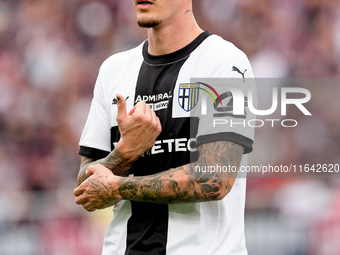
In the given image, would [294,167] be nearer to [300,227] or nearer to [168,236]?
[300,227]

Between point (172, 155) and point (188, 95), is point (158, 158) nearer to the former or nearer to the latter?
point (172, 155)

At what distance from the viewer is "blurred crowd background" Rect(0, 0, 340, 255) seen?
5.51 metres

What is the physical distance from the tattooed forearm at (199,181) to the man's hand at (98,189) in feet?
0.55

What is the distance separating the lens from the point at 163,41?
9.06 ft

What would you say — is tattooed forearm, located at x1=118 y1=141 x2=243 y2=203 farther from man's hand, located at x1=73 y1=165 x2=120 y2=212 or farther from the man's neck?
the man's neck

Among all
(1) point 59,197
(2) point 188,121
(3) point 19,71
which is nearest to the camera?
(2) point 188,121

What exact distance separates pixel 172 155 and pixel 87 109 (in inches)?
188

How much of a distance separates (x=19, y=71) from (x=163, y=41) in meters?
5.32

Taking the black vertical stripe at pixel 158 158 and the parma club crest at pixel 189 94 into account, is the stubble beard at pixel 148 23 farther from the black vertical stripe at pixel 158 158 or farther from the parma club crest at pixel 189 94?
the parma club crest at pixel 189 94

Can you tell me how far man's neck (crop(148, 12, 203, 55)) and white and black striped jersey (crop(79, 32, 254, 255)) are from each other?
0.11 ft

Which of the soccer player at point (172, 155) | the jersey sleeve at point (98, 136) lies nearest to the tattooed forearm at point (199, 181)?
the soccer player at point (172, 155)

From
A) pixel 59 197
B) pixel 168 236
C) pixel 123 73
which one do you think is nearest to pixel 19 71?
pixel 59 197

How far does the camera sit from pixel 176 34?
2.75 m

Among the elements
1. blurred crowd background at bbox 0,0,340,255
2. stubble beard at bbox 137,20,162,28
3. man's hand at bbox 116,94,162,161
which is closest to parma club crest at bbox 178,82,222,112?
man's hand at bbox 116,94,162,161
